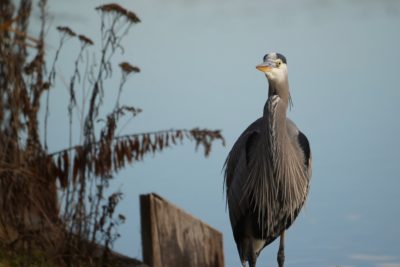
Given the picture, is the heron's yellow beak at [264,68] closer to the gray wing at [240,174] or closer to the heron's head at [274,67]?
the heron's head at [274,67]

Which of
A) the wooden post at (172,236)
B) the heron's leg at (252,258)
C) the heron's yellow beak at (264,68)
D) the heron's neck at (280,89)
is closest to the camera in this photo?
the wooden post at (172,236)

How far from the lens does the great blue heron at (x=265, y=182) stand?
499 centimetres

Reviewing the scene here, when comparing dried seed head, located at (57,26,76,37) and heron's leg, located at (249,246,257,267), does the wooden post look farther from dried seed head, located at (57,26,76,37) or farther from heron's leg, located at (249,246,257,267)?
dried seed head, located at (57,26,76,37)

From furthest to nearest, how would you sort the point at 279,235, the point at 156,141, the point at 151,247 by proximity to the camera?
the point at 279,235, the point at 156,141, the point at 151,247

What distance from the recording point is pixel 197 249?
4.59 meters

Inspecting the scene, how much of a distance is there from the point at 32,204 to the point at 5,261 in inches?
16.4

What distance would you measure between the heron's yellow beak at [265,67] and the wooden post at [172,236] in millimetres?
1012

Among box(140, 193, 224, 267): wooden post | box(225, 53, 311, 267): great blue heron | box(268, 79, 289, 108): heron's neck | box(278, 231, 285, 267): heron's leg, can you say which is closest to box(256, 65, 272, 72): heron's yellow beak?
box(268, 79, 289, 108): heron's neck

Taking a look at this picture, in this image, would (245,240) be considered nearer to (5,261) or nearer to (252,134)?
(252,134)

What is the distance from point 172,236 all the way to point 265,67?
1.20m

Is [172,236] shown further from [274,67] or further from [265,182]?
[274,67]

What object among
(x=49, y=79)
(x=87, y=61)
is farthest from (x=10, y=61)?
(x=87, y=61)

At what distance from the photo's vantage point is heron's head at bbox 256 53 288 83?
15.2ft

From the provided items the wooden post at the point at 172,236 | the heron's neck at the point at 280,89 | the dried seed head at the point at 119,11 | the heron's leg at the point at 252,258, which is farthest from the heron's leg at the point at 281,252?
the dried seed head at the point at 119,11
